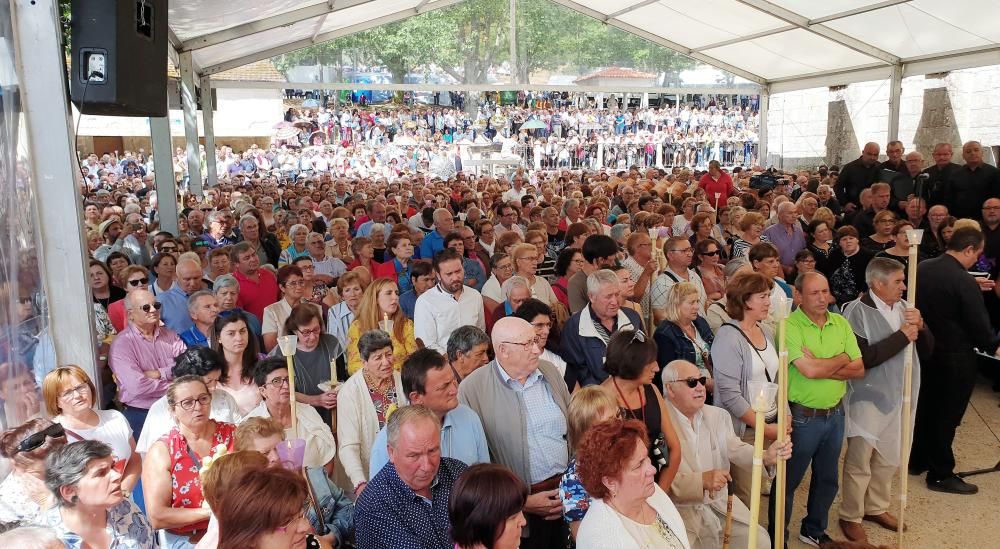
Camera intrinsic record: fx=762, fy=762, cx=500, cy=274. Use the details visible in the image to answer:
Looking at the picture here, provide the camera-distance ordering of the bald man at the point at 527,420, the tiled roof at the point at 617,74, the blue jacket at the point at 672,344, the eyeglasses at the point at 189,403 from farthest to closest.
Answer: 1. the tiled roof at the point at 617,74
2. the blue jacket at the point at 672,344
3. the bald man at the point at 527,420
4. the eyeglasses at the point at 189,403

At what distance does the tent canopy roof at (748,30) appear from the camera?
1162 cm

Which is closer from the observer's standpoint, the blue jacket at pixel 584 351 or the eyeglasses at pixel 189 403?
the eyeglasses at pixel 189 403

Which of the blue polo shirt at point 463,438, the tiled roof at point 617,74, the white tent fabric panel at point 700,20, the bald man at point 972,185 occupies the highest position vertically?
the white tent fabric panel at point 700,20

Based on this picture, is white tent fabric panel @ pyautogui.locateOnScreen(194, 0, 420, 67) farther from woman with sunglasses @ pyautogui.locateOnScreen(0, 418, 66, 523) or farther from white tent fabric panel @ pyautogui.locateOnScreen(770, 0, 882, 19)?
woman with sunglasses @ pyautogui.locateOnScreen(0, 418, 66, 523)

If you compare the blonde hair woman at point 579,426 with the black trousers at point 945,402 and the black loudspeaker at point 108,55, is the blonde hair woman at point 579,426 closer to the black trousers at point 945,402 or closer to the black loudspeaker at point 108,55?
the black trousers at point 945,402

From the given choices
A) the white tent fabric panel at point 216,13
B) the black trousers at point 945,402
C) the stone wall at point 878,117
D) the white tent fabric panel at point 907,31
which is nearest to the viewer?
the black trousers at point 945,402

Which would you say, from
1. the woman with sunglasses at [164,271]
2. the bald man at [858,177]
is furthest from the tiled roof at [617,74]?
the woman with sunglasses at [164,271]

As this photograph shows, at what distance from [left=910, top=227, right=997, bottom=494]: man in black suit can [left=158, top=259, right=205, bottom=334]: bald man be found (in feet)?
15.9

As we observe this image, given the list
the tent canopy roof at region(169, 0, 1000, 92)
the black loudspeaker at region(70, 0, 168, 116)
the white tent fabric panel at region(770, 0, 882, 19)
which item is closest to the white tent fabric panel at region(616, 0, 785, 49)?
the tent canopy roof at region(169, 0, 1000, 92)

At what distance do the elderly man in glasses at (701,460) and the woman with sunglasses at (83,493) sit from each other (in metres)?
2.27

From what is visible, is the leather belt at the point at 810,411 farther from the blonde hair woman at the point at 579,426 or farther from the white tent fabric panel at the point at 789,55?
the white tent fabric panel at the point at 789,55

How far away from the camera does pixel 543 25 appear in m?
19.3

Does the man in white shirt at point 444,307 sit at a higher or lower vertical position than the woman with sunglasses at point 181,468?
higher

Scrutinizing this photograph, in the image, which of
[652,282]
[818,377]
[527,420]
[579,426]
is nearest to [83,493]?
[527,420]
